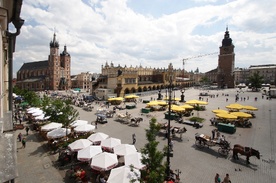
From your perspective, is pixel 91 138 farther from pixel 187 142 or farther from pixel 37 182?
pixel 187 142

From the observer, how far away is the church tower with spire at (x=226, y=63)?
93.3 meters

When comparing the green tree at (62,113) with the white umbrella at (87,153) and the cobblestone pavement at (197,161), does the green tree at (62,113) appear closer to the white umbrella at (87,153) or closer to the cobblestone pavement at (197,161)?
the cobblestone pavement at (197,161)

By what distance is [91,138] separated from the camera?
15.0m

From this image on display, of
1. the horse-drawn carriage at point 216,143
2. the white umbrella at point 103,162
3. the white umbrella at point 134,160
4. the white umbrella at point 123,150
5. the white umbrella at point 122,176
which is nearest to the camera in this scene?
the white umbrella at point 122,176

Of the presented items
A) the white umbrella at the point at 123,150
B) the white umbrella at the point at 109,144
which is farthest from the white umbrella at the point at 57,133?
the white umbrella at the point at 123,150

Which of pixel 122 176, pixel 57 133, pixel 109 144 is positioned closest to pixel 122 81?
pixel 57 133

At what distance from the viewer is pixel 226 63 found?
312 feet

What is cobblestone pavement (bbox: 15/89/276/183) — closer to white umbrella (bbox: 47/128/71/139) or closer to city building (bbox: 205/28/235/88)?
white umbrella (bbox: 47/128/71/139)

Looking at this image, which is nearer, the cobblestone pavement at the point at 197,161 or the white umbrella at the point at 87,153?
the cobblestone pavement at the point at 197,161

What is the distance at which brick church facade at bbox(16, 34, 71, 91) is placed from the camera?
90125mm

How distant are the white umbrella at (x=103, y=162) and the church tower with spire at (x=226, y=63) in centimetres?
9907

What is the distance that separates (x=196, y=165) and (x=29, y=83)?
342 feet

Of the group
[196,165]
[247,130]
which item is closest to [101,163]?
[196,165]

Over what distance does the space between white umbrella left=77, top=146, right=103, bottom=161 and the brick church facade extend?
285ft
